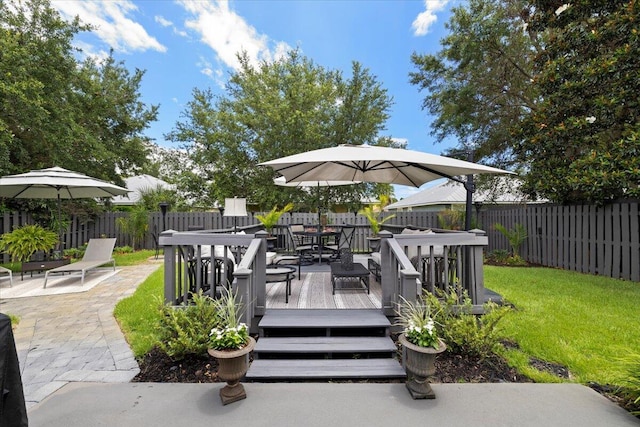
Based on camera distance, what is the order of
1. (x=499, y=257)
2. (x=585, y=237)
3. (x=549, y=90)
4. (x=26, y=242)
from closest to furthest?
(x=26, y=242), (x=585, y=237), (x=549, y=90), (x=499, y=257)

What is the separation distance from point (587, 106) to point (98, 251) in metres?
12.6

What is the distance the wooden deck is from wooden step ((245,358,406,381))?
90 centimetres

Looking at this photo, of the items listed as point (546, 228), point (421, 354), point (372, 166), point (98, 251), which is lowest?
point (421, 354)

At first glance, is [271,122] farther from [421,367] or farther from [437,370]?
[421,367]

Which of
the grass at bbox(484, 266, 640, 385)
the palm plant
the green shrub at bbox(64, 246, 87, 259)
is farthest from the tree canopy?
the green shrub at bbox(64, 246, 87, 259)

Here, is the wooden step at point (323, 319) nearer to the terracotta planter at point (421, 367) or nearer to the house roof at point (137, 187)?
the terracotta planter at point (421, 367)

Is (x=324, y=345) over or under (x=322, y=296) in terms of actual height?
under

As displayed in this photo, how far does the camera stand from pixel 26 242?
22.7 feet

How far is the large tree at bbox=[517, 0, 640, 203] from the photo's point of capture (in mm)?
5961

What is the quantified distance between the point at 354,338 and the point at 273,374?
98 centimetres

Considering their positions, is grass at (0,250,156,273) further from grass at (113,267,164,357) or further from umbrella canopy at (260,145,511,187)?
umbrella canopy at (260,145,511,187)

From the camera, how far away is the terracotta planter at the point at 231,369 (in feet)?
7.68

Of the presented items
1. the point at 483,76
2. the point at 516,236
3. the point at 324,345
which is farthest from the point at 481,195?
the point at 324,345

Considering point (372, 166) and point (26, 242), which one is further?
point (26, 242)
